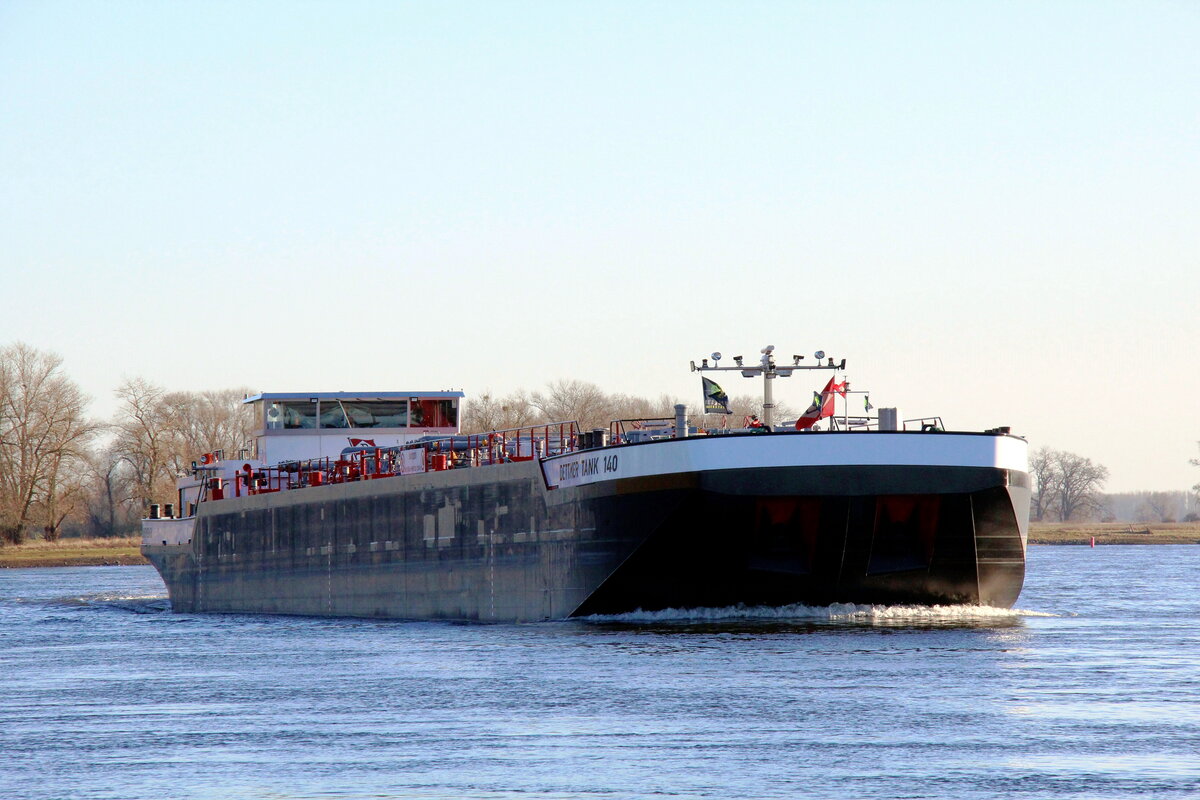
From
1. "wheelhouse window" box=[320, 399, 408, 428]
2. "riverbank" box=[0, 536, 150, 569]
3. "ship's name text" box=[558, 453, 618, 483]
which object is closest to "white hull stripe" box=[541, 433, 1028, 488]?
"ship's name text" box=[558, 453, 618, 483]

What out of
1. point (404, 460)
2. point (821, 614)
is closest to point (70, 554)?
point (404, 460)

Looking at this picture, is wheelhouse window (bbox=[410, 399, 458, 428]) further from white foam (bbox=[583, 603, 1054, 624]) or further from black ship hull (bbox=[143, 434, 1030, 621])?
white foam (bbox=[583, 603, 1054, 624])

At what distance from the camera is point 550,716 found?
18.0m

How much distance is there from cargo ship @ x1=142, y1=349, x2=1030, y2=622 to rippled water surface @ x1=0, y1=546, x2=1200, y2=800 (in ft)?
2.49

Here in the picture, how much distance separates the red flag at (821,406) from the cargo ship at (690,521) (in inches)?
13.5

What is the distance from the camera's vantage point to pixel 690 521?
88.8 feet

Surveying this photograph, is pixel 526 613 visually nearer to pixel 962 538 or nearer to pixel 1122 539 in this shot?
pixel 962 538

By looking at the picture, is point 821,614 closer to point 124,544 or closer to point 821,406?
point 821,406

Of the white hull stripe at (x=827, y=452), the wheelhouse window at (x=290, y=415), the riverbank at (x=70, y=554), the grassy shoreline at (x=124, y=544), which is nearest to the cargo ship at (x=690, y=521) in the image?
the white hull stripe at (x=827, y=452)

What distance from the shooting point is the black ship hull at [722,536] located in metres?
26.6

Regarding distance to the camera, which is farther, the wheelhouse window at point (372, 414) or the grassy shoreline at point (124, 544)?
the grassy shoreline at point (124, 544)

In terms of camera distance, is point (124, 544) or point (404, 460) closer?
point (404, 460)

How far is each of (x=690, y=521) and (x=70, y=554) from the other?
73828 millimetres

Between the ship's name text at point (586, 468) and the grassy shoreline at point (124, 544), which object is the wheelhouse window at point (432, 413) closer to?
the ship's name text at point (586, 468)
